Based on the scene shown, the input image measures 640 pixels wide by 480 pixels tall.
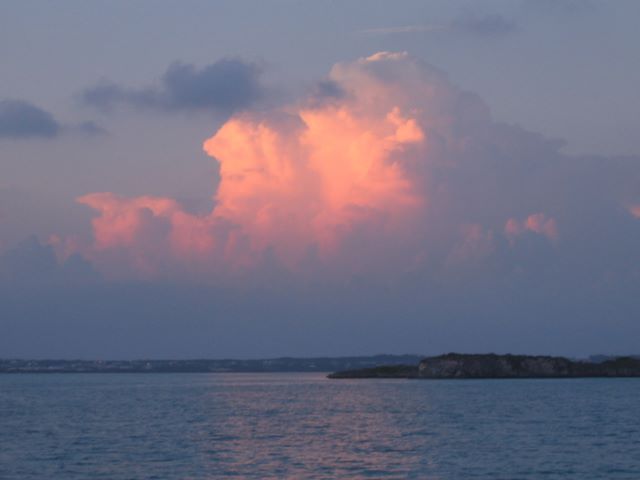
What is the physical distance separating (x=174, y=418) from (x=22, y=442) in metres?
27.7

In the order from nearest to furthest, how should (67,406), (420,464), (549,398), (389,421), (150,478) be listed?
(150,478) → (420,464) → (389,421) → (67,406) → (549,398)

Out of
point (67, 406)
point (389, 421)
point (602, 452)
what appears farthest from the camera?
point (67, 406)

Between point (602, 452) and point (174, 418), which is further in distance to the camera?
point (174, 418)

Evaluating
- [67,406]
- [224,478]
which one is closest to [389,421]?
[224,478]

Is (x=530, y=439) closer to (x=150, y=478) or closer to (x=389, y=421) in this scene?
(x=389, y=421)

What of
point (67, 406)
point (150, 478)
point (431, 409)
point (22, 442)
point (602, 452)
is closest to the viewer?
point (150, 478)

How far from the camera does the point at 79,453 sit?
2574 inches

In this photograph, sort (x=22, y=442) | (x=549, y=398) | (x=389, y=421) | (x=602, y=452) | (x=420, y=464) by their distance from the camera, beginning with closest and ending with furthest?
(x=420, y=464)
(x=602, y=452)
(x=22, y=442)
(x=389, y=421)
(x=549, y=398)

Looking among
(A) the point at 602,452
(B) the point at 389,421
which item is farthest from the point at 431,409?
(A) the point at 602,452

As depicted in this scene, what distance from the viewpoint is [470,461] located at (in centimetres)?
5997

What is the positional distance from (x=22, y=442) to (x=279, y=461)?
78.3 ft

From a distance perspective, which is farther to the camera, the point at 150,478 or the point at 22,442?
the point at 22,442

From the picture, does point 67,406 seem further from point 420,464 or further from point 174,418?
point 420,464

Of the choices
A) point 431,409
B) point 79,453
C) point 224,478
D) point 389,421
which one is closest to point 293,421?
point 389,421
